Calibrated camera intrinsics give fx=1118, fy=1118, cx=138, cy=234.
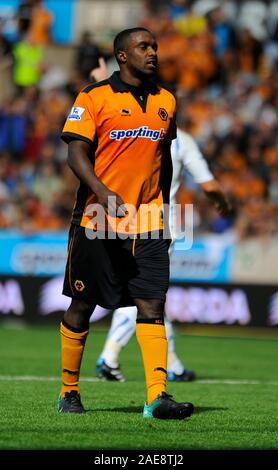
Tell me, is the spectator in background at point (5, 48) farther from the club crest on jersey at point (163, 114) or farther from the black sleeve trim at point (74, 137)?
the black sleeve trim at point (74, 137)

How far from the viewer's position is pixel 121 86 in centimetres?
723

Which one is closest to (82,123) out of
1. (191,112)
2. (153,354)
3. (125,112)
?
(125,112)

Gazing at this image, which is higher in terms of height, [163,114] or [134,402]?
[163,114]

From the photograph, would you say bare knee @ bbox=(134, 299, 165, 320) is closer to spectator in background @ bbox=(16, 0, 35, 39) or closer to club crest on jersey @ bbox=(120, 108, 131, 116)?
club crest on jersey @ bbox=(120, 108, 131, 116)

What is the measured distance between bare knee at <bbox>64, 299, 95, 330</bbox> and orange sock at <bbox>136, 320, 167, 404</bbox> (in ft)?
1.30

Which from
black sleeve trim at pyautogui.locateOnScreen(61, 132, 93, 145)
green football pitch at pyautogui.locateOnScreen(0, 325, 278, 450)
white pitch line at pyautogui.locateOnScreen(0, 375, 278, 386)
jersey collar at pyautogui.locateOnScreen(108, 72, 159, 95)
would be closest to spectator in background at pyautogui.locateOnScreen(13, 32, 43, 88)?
green football pitch at pyautogui.locateOnScreen(0, 325, 278, 450)

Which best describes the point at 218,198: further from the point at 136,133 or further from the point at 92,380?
the point at 92,380

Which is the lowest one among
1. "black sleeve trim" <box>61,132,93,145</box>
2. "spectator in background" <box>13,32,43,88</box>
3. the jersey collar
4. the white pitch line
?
the white pitch line

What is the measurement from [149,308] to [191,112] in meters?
13.6

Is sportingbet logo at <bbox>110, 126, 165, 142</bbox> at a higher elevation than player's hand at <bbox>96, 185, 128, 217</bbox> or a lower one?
higher

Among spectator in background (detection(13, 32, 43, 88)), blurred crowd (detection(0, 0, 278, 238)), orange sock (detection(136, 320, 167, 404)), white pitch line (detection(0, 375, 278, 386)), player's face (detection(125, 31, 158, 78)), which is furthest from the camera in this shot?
spectator in background (detection(13, 32, 43, 88))

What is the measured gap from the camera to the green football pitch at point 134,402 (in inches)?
241

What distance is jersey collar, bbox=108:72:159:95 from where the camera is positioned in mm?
7215
